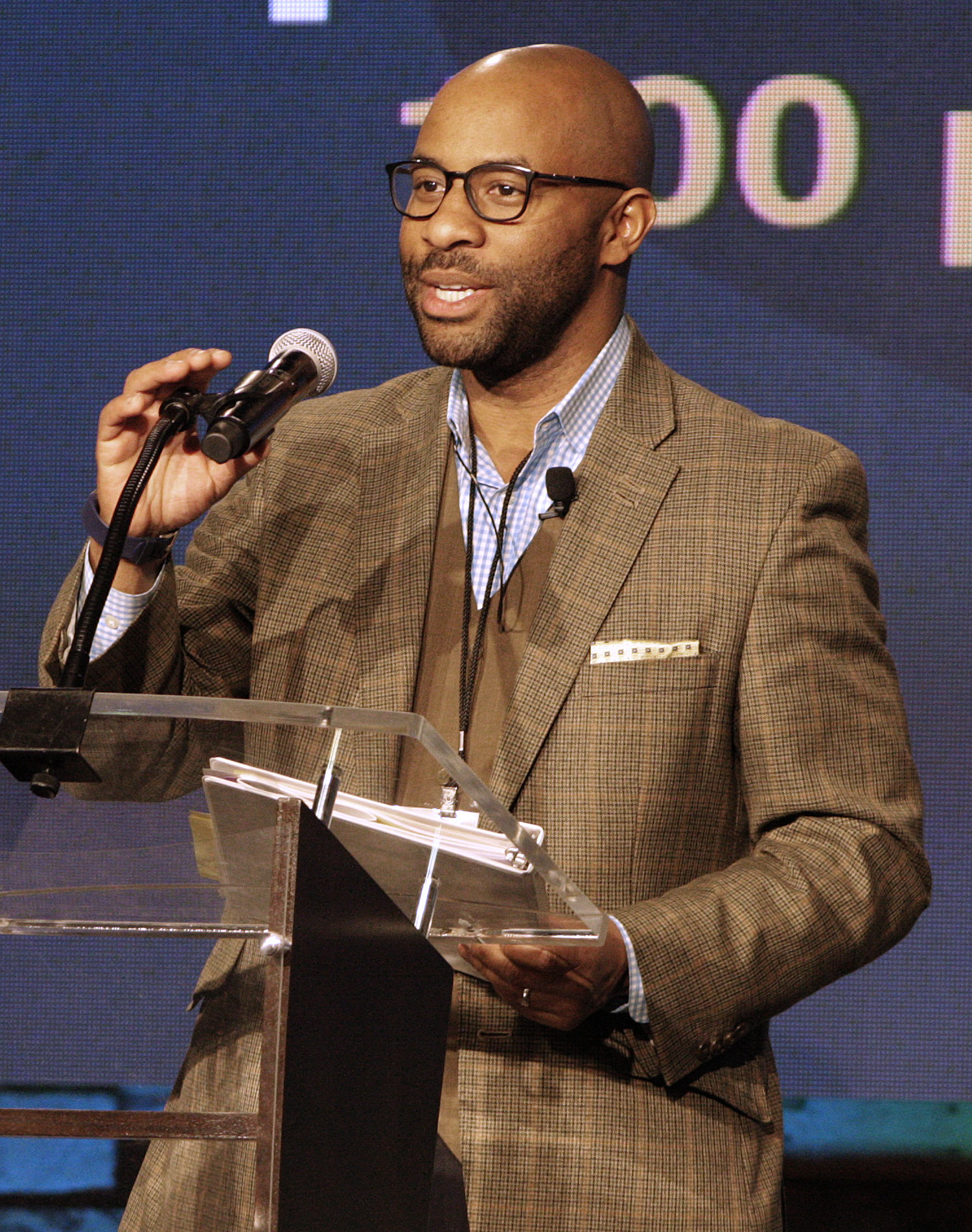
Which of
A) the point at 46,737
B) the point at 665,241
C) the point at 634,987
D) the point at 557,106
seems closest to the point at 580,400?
the point at 557,106

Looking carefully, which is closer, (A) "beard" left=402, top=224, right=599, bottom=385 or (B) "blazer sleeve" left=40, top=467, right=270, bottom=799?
(B) "blazer sleeve" left=40, top=467, right=270, bottom=799

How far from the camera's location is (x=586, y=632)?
163 cm

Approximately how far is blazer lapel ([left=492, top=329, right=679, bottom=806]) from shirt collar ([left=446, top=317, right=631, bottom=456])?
33mm

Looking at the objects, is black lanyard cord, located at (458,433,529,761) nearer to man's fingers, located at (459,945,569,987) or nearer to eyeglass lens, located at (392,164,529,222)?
eyeglass lens, located at (392,164,529,222)

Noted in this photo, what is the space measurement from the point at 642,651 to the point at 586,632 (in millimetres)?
63

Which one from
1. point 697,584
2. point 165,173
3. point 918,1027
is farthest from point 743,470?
point 165,173

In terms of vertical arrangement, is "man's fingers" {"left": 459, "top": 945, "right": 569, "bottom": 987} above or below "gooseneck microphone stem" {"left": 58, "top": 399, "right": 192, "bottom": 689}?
below

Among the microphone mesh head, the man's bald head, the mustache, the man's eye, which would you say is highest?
the man's bald head

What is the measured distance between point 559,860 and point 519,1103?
247 mm

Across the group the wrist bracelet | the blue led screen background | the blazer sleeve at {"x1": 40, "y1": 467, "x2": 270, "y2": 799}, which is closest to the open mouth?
the blazer sleeve at {"x1": 40, "y1": 467, "x2": 270, "y2": 799}

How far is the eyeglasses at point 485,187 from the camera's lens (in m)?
1.71

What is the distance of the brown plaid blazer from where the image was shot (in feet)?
4.88

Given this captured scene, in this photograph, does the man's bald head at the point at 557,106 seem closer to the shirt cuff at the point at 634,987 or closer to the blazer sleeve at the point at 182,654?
the blazer sleeve at the point at 182,654

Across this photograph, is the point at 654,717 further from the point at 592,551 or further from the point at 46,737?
the point at 46,737
